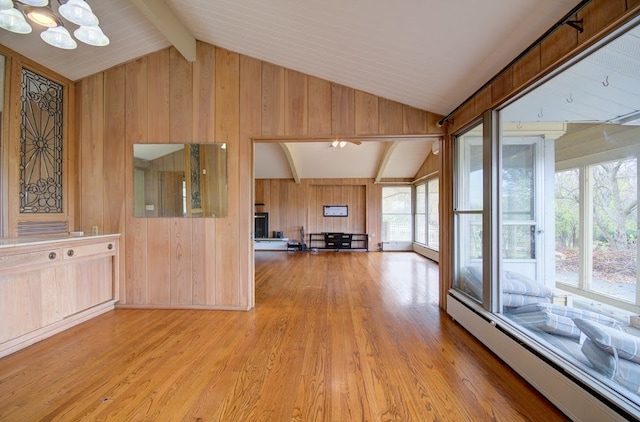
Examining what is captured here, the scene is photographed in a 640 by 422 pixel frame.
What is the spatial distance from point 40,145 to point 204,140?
5.67 ft

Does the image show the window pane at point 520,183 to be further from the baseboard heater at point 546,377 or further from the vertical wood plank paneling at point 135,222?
Result: the vertical wood plank paneling at point 135,222

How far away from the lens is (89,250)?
2.80 meters

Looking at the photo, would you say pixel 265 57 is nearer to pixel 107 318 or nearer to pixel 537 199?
pixel 107 318

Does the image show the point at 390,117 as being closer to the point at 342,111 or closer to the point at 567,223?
the point at 342,111

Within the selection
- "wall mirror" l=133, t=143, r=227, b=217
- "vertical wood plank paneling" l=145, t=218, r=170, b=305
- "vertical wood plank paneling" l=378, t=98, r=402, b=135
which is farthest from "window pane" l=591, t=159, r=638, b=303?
"vertical wood plank paneling" l=145, t=218, r=170, b=305

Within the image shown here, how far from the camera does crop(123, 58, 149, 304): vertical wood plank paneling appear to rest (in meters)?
3.18

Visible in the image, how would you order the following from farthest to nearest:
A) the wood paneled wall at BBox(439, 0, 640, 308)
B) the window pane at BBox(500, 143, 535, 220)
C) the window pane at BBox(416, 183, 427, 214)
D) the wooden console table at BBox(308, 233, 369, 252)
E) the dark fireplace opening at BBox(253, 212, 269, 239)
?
the dark fireplace opening at BBox(253, 212, 269, 239)
the wooden console table at BBox(308, 233, 369, 252)
the window pane at BBox(416, 183, 427, 214)
the window pane at BBox(500, 143, 535, 220)
the wood paneled wall at BBox(439, 0, 640, 308)

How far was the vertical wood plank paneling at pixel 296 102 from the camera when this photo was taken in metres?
3.10

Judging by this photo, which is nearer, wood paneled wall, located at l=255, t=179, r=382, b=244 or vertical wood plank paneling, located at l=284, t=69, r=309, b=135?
vertical wood plank paneling, located at l=284, t=69, r=309, b=135

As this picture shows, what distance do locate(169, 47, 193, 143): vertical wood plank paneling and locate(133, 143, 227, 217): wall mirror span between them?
0.54 ft

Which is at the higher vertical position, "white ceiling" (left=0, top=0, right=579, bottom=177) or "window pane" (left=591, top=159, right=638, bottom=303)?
"white ceiling" (left=0, top=0, right=579, bottom=177)

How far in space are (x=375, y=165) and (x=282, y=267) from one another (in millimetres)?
4105

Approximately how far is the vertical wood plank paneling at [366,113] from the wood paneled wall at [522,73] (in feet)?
2.73

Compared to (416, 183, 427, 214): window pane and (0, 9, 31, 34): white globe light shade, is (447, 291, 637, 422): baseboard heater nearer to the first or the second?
(0, 9, 31, 34): white globe light shade
